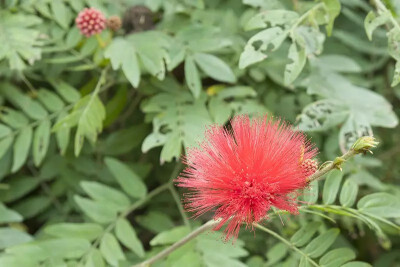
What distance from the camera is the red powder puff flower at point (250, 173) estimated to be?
1.10 metres

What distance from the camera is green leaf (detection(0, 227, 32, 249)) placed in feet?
5.69

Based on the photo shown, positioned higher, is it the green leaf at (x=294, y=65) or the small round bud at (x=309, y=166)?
the small round bud at (x=309, y=166)

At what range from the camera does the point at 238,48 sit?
6.31 ft

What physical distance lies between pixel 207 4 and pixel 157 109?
0.57 m

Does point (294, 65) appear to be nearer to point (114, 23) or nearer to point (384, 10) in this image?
point (384, 10)

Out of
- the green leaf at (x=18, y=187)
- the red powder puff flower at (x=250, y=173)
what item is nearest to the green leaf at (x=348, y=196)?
the red powder puff flower at (x=250, y=173)

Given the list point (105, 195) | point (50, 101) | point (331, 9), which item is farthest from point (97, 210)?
point (331, 9)

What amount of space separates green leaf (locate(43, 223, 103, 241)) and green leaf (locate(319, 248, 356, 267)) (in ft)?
2.22

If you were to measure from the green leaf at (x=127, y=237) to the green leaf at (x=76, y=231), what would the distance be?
6cm

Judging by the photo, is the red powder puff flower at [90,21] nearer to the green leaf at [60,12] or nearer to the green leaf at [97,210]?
the green leaf at [60,12]

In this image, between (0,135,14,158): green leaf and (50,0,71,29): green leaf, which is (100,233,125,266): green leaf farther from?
(50,0,71,29): green leaf

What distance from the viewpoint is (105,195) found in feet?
5.82

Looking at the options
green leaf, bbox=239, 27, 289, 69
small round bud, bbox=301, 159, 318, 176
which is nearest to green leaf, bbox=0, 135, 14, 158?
green leaf, bbox=239, 27, 289, 69

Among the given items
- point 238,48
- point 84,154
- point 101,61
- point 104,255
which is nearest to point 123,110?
point 84,154
